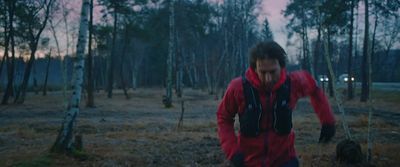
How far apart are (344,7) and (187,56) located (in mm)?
41557

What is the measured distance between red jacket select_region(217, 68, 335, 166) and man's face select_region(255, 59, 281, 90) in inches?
3.6

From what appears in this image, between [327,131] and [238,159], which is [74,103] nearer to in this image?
[238,159]

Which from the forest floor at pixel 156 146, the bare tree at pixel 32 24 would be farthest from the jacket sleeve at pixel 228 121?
the bare tree at pixel 32 24

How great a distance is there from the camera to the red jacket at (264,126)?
3990mm

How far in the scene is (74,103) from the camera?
11.0 meters

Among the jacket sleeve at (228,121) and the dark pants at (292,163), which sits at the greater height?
the jacket sleeve at (228,121)

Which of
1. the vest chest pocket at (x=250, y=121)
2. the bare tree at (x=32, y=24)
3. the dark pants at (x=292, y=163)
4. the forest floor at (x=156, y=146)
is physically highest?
the bare tree at (x=32, y=24)

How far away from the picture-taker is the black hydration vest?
3.92 meters

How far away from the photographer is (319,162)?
10000mm

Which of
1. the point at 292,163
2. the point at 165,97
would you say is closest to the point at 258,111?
the point at 292,163

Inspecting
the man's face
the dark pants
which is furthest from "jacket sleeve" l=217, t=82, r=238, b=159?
the dark pants

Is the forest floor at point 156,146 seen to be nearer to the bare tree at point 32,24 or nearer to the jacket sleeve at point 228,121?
the jacket sleeve at point 228,121

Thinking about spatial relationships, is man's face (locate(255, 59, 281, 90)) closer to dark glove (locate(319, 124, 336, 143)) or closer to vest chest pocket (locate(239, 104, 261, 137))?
vest chest pocket (locate(239, 104, 261, 137))

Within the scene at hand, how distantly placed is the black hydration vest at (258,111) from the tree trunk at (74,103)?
25.2 feet
